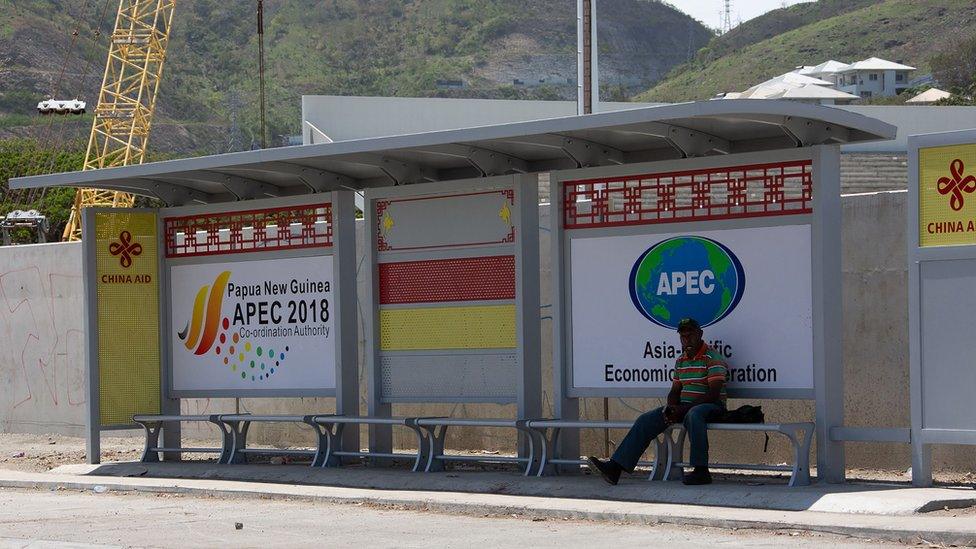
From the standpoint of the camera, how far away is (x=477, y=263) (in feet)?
40.5

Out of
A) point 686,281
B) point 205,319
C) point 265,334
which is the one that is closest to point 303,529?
point 686,281

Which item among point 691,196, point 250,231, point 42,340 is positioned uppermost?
point 691,196

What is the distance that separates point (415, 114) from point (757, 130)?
94.7 ft

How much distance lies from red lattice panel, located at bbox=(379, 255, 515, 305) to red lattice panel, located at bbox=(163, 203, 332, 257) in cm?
84

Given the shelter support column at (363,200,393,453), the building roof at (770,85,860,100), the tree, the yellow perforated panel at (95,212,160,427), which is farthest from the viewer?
the tree

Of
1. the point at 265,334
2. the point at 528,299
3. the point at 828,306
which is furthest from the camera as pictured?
the point at 265,334

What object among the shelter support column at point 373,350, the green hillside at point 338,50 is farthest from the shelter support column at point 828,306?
the green hillside at point 338,50

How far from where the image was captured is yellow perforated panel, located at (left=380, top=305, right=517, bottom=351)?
12.2 m

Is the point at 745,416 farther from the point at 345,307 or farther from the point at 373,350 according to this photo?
the point at 345,307

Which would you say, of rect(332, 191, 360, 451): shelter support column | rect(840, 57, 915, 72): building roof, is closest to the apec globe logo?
rect(332, 191, 360, 451): shelter support column

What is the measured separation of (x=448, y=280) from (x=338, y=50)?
124 m

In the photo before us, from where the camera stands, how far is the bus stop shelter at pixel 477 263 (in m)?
10.5

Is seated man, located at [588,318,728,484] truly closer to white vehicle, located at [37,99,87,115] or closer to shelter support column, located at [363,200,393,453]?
shelter support column, located at [363,200,393,453]

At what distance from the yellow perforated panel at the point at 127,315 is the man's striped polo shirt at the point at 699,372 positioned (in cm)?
612
